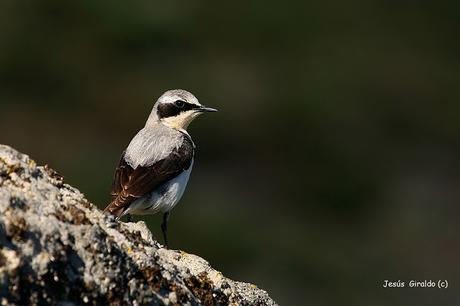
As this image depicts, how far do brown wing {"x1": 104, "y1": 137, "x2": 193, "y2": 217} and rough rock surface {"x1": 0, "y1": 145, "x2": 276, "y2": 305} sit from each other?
2.72 meters

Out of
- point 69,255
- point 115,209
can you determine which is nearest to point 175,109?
point 115,209

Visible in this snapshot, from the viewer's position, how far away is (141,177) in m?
9.31

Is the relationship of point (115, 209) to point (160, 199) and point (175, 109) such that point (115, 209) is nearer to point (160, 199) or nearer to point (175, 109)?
point (160, 199)

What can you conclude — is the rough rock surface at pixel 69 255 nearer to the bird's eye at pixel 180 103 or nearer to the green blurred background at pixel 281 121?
the bird's eye at pixel 180 103

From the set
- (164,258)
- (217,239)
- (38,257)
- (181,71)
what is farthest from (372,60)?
(38,257)

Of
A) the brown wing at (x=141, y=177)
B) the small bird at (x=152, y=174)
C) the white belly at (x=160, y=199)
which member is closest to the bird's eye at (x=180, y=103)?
the small bird at (x=152, y=174)

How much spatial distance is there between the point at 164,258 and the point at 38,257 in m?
1.52

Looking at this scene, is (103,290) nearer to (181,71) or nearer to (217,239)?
(217,239)

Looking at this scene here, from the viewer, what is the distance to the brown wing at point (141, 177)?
29.7 ft

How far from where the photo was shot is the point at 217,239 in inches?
664

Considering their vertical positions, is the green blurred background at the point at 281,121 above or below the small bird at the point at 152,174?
above

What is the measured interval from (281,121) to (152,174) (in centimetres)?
1149

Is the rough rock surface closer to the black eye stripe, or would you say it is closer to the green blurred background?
the black eye stripe

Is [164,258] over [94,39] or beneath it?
beneath
